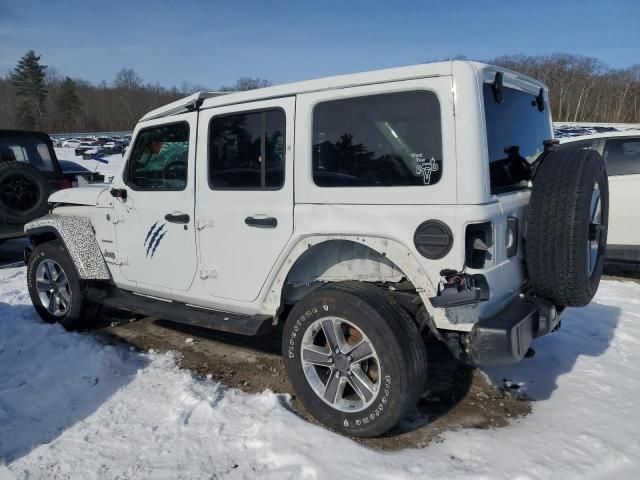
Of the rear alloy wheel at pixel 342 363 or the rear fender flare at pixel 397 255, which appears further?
the rear alloy wheel at pixel 342 363

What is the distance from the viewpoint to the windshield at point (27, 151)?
828 cm

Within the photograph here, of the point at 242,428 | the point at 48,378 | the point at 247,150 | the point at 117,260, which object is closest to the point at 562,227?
the point at 247,150

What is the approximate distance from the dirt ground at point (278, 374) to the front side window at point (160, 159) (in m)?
1.46

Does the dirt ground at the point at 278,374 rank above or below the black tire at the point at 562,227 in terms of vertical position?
below

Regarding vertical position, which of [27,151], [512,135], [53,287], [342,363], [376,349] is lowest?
[342,363]

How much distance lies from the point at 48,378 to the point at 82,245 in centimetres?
129

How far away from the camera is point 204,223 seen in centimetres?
381

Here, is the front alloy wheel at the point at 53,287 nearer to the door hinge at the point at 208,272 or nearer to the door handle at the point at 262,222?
the door hinge at the point at 208,272

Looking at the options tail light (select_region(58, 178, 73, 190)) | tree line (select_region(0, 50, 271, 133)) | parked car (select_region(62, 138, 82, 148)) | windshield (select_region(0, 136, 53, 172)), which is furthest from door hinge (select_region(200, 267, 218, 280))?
tree line (select_region(0, 50, 271, 133))

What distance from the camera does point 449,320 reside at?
2.86m

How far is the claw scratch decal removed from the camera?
13.6 ft

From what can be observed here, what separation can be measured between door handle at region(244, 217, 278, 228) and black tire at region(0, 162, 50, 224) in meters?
5.03

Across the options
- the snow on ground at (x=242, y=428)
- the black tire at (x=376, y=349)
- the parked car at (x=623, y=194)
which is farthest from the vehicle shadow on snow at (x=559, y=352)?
the parked car at (x=623, y=194)

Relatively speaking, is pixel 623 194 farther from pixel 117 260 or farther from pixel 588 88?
pixel 588 88
